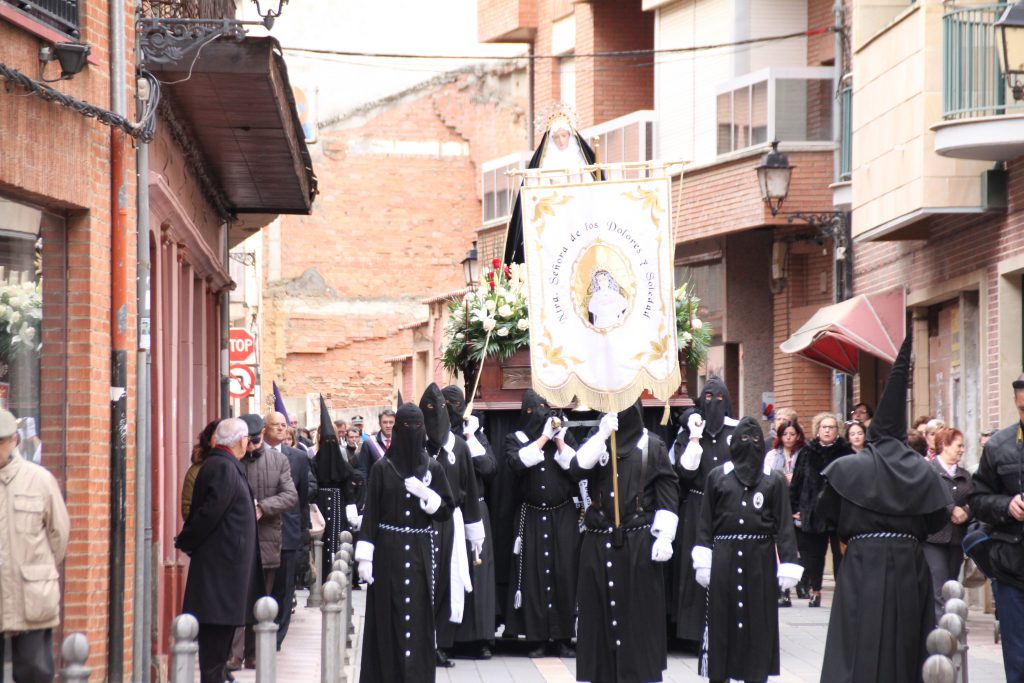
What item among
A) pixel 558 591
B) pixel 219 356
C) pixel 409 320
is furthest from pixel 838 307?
pixel 409 320

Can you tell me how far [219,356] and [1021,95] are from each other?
31.7 feet

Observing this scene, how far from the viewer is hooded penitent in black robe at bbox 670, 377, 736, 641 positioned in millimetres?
15195

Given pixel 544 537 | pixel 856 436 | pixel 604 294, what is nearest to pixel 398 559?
pixel 604 294

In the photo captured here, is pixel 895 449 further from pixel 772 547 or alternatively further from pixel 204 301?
pixel 204 301

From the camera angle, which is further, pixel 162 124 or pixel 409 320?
pixel 409 320

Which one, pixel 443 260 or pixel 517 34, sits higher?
pixel 517 34

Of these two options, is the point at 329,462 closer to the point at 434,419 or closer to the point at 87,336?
the point at 434,419

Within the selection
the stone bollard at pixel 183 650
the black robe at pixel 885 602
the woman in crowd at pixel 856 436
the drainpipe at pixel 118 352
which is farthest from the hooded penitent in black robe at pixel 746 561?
the woman in crowd at pixel 856 436

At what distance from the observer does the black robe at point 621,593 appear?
12.3 meters

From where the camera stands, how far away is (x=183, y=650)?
7.87 meters

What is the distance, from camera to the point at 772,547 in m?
12.5

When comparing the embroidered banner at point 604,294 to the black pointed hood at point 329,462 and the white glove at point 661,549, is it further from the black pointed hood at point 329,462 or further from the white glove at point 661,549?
the black pointed hood at point 329,462

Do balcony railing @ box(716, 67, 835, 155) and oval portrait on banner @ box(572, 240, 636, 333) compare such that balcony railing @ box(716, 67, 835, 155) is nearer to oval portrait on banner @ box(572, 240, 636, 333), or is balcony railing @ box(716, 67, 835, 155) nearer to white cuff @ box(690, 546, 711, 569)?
oval portrait on banner @ box(572, 240, 636, 333)

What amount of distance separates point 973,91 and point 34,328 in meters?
11.0
